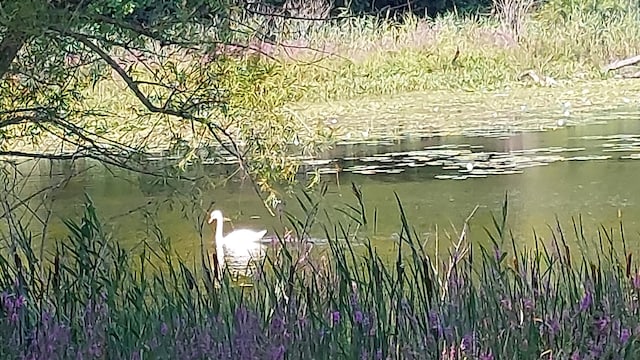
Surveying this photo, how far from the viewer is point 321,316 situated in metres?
2.11

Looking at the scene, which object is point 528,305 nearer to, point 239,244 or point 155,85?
point 155,85

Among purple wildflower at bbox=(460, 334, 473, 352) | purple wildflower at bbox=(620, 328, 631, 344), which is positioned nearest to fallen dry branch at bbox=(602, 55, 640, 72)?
purple wildflower at bbox=(620, 328, 631, 344)

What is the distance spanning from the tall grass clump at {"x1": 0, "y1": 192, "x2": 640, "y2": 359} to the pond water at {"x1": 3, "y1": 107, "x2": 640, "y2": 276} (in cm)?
132

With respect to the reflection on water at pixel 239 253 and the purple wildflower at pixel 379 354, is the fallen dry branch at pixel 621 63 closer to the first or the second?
the reflection on water at pixel 239 253

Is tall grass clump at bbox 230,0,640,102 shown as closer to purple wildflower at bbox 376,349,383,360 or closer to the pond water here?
the pond water

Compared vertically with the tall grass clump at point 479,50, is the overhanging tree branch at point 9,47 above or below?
below

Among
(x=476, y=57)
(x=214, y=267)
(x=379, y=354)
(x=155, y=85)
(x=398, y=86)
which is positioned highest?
(x=476, y=57)

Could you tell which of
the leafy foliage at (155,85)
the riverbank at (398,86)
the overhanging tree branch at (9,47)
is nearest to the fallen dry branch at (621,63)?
the riverbank at (398,86)

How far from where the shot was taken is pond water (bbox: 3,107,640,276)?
16.9 feet

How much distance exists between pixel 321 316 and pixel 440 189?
4104 millimetres

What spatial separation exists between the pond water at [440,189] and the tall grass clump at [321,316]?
1.32m

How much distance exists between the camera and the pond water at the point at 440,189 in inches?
203

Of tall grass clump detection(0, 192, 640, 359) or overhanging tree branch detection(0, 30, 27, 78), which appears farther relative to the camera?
overhanging tree branch detection(0, 30, 27, 78)

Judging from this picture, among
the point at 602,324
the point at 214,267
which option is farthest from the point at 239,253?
the point at 602,324
